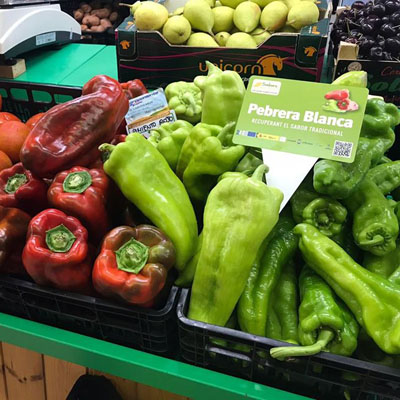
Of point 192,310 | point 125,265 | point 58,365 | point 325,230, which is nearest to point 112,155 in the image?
point 125,265

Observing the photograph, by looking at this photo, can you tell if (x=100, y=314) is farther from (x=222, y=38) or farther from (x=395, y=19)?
(x=395, y=19)

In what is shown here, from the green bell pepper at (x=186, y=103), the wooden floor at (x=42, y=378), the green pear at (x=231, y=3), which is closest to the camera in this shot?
the green bell pepper at (x=186, y=103)

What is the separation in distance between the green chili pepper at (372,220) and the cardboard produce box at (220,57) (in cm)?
107

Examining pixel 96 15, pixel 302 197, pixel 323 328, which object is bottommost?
pixel 96 15

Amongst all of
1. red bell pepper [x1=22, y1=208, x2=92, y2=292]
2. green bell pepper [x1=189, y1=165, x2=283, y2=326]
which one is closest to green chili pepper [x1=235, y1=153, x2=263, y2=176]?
green bell pepper [x1=189, y1=165, x2=283, y2=326]

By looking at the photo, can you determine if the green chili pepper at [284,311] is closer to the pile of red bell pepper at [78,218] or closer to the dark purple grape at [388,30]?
the pile of red bell pepper at [78,218]

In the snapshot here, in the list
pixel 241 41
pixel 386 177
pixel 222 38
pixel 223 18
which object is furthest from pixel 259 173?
pixel 223 18

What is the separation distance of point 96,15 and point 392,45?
8.80ft

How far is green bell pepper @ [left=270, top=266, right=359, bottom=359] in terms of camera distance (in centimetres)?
68

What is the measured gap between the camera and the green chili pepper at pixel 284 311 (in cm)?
79

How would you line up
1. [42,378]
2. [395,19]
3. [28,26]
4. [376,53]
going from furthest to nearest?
[28,26], [395,19], [376,53], [42,378]

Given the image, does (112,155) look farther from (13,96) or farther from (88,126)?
(13,96)

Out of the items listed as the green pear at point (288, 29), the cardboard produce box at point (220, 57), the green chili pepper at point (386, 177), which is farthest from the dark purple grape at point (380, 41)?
the green chili pepper at point (386, 177)

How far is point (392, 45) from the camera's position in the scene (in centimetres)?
181
